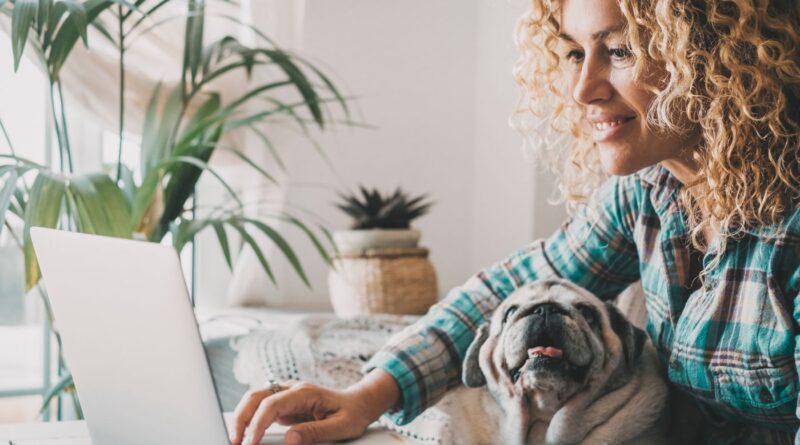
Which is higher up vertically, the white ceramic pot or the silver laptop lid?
the silver laptop lid

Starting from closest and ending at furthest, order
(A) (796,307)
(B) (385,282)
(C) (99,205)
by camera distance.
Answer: (A) (796,307), (C) (99,205), (B) (385,282)

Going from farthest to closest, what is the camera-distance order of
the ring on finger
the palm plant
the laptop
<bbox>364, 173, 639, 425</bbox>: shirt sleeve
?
the palm plant → <bbox>364, 173, 639, 425</bbox>: shirt sleeve → the ring on finger → the laptop

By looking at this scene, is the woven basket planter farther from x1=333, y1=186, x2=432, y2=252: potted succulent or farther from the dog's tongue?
the dog's tongue

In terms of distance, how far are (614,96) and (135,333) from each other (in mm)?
569

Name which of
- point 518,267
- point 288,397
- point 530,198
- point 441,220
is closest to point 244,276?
point 441,220

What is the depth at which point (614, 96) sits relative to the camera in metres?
0.93

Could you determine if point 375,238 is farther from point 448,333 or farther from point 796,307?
point 796,307

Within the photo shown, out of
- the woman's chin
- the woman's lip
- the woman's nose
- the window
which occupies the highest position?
the woman's nose

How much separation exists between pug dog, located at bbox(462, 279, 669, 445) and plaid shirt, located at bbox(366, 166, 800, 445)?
7 cm

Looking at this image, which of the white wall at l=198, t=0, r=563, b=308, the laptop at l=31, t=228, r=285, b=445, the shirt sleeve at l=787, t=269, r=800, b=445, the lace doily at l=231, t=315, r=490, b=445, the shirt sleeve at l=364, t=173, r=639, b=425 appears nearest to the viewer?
the laptop at l=31, t=228, r=285, b=445

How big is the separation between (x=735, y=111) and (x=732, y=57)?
2.2 inches

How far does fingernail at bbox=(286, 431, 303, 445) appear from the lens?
2.71 feet

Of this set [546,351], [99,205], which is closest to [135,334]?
[546,351]

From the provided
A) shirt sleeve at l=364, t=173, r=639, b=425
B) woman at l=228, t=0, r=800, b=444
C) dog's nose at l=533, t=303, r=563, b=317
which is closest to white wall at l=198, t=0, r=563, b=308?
shirt sleeve at l=364, t=173, r=639, b=425
